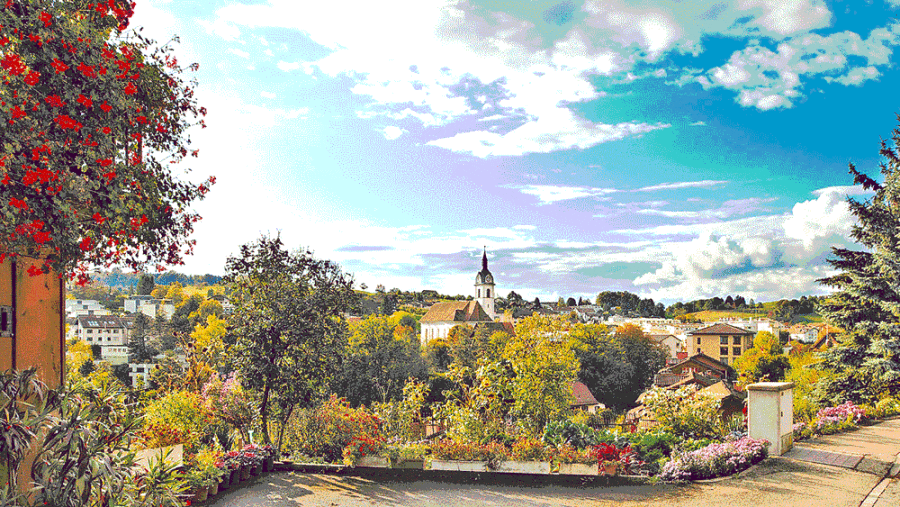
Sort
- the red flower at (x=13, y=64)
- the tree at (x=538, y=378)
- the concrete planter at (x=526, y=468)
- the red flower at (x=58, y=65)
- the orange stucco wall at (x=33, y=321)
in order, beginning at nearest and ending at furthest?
the red flower at (x=13, y=64), the red flower at (x=58, y=65), the orange stucco wall at (x=33, y=321), the concrete planter at (x=526, y=468), the tree at (x=538, y=378)

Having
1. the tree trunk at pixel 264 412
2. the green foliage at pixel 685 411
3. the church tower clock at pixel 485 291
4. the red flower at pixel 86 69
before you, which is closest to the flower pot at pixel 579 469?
the green foliage at pixel 685 411

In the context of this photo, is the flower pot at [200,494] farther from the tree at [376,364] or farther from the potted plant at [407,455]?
the tree at [376,364]

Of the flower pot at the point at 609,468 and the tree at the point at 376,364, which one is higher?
the flower pot at the point at 609,468

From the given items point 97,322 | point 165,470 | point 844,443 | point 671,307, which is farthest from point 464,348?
point 671,307

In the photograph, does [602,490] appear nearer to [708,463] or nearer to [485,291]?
[708,463]

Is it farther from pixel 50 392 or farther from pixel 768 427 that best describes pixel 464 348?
pixel 50 392

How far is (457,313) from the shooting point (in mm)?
78000

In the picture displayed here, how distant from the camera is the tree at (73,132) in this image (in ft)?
9.77

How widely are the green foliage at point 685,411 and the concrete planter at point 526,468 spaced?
1.98m

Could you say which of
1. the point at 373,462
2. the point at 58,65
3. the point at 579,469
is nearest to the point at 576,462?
the point at 579,469

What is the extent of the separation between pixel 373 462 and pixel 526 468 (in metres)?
1.88

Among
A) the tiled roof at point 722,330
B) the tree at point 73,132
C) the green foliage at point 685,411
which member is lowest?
the tiled roof at point 722,330

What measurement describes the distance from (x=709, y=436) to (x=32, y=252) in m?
7.55

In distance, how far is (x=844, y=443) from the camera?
315 inches
